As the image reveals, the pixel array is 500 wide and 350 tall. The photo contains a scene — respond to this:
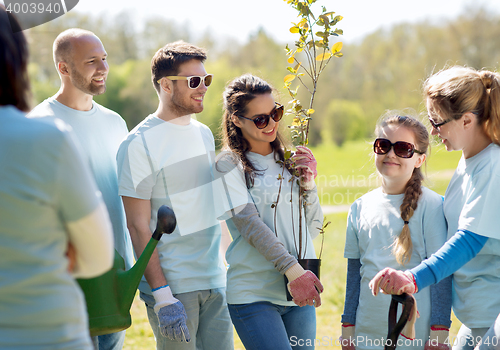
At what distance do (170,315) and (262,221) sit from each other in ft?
2.11

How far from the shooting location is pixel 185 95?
8.39 feet

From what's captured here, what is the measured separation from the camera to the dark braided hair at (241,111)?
2.32 meters

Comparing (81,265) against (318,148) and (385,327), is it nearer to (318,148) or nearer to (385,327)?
(385,327)

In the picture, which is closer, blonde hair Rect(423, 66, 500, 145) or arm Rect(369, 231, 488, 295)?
arm Rect(369, 231, 488, 295)

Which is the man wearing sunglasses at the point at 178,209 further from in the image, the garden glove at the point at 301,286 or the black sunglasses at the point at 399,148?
the black sunglasses at the point at 399,148

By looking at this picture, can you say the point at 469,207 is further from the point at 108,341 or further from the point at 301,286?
the point at 108,341

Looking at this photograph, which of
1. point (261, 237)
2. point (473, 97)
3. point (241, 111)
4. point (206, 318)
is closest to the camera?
point (473, 97)

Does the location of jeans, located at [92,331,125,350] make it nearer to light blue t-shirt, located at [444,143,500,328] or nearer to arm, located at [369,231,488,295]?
arm, located at [369,231,488,295]

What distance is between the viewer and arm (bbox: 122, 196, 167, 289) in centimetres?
225

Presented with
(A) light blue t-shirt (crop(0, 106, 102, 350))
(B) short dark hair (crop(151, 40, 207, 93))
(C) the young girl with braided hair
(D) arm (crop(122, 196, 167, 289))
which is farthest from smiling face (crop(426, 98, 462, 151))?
(A) light blue t-shirt (crop(0, 106, 102, 350))

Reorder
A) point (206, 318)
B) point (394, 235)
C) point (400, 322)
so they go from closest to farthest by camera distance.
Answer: point (400, 322) < point (394, 235) < point (206, 318)

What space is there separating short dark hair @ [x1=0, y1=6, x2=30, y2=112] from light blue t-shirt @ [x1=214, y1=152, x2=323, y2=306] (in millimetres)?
1142

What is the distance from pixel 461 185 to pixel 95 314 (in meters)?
1.76

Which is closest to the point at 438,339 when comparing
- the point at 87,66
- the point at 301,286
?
the point at 301,286
